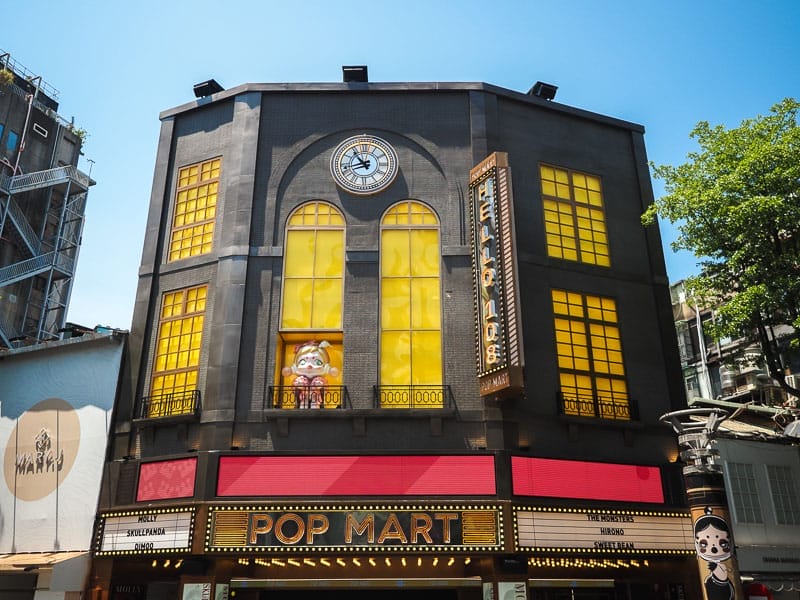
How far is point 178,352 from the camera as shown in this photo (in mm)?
20719

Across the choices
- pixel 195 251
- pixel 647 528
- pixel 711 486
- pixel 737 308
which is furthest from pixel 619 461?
pixel 195 251

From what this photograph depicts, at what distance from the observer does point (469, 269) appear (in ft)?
A: 67.4

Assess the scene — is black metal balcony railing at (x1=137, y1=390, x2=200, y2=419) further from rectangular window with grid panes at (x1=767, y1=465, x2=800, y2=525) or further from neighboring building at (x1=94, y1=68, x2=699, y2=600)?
rectangular window with grid panes at (x1=767, y1=465, x2=800, y2=525)

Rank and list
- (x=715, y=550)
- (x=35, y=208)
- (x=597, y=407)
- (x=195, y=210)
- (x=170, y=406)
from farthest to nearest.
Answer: (x=35, y=208) < (x=195, y=210) < (x=597, y=407) < (x=170, y=406) < (x=715, y=550)

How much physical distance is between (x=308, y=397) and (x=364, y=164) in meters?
7.70

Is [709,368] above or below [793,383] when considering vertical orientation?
above

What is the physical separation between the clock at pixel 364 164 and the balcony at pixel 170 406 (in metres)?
7.89

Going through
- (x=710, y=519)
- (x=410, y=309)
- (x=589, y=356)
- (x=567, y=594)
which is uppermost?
(x=410, y=309)

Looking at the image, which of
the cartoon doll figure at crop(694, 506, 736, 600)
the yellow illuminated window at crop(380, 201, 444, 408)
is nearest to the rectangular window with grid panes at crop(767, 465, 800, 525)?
the cartoon doll figure at crop(694, 506, 736, 600)

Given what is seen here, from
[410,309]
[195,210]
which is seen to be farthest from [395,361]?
[195,210]

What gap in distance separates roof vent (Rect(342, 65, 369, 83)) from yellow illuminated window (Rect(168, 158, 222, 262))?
5.13 metres

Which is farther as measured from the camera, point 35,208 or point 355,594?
point 35,208

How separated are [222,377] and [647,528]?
41.0 ft

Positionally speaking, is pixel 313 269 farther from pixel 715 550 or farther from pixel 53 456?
pixel 715 550
